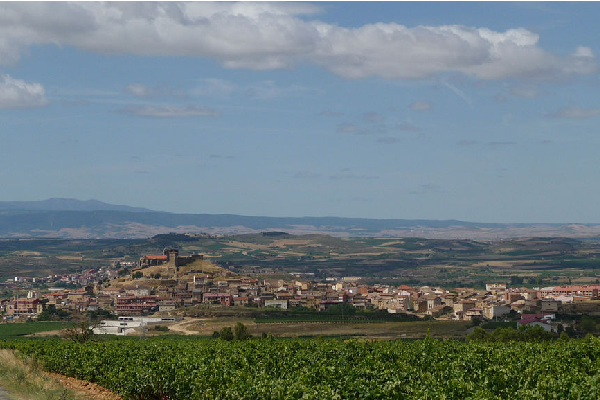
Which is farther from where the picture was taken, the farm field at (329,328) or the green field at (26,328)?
the green field at (26,328)

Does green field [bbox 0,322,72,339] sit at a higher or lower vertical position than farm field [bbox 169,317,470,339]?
lower

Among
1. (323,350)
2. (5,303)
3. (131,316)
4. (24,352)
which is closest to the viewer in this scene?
(323,350)

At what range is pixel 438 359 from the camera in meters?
23.7

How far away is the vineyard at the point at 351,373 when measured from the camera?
1648 centimetres

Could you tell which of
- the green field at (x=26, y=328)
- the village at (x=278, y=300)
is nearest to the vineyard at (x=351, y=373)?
the green field at (x=26, y=328)

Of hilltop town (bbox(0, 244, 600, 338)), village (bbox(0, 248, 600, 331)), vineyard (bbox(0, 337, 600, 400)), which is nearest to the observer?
vineyard (bbox(0, 337, 600, 400))

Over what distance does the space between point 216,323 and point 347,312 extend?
27.6 metres

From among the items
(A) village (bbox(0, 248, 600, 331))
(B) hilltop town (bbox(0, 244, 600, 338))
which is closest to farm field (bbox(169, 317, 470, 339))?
(A) village (bbox(0, 248, 600, 331))

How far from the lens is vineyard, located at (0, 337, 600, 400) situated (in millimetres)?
16484

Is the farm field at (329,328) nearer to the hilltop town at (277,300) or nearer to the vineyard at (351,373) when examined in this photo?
the hilltop town at (277,300)

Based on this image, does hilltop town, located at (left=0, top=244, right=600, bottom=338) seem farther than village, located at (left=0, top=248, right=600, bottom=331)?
Yes

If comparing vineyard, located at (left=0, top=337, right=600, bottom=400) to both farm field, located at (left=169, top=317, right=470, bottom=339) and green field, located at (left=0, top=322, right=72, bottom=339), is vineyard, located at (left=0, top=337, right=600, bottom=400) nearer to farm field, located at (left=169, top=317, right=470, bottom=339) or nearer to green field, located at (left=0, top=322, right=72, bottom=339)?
farm field, located at (left=169, top=317, right=470, bottom=339)

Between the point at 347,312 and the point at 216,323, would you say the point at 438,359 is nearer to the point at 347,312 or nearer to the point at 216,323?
the point at 216,323

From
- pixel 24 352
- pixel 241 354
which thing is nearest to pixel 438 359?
pixel 241 354
